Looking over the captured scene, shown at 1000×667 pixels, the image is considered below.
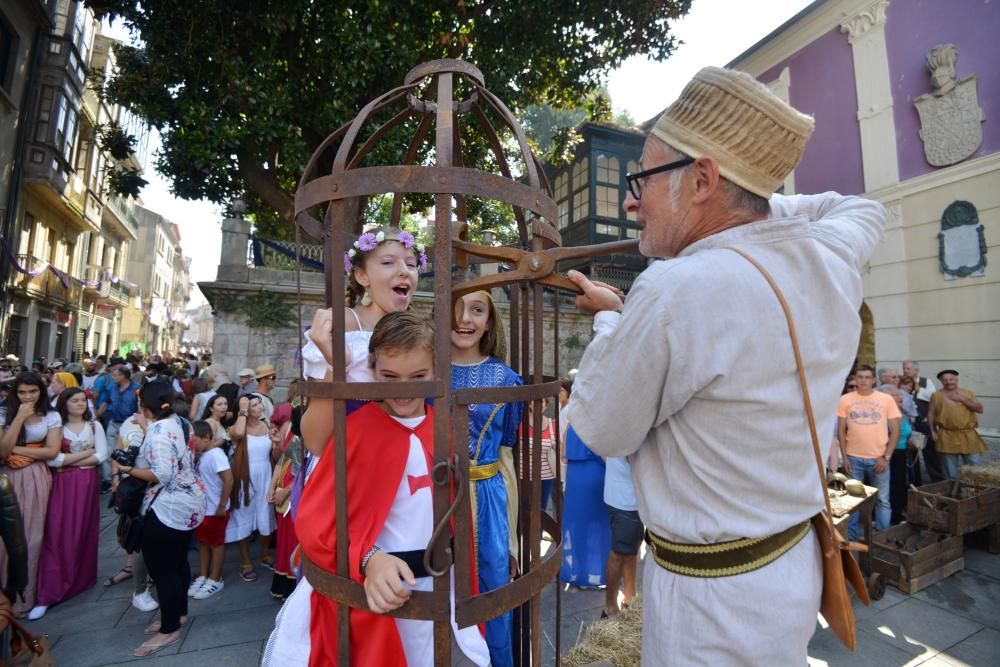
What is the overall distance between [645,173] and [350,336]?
3.79 feet

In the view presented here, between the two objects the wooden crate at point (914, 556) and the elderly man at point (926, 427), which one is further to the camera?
the elderly man at point (926, 427)

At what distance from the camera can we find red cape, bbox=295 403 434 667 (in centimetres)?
152

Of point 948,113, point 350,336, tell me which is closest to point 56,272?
point 350,336

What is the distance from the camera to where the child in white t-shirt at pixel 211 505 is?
427 cm

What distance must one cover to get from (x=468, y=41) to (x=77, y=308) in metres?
23.0

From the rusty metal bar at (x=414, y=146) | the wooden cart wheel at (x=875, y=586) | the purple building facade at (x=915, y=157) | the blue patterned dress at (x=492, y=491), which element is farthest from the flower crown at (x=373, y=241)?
the purple building facade at (x=915, y=157)

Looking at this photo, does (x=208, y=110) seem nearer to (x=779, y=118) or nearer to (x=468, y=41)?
(x=468, y=41)

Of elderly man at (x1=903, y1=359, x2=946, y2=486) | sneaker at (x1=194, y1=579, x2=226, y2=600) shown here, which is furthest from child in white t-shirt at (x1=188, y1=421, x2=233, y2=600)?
elderly man at (x1=903, y1=359, x2=946, y2=486)

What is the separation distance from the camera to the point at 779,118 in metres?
1.22

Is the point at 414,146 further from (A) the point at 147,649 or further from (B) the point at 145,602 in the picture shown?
(B) the point at 145,602

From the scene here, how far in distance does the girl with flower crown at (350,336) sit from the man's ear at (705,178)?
1.06 meters

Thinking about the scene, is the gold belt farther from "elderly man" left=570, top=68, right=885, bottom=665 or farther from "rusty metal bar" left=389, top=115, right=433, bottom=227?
"rusty metal bar" left=389, top=115, right=433, bottom=227

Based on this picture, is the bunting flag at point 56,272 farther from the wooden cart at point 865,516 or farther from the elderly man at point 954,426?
the elderly man at point 954,426

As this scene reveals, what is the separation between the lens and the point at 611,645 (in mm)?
3086
